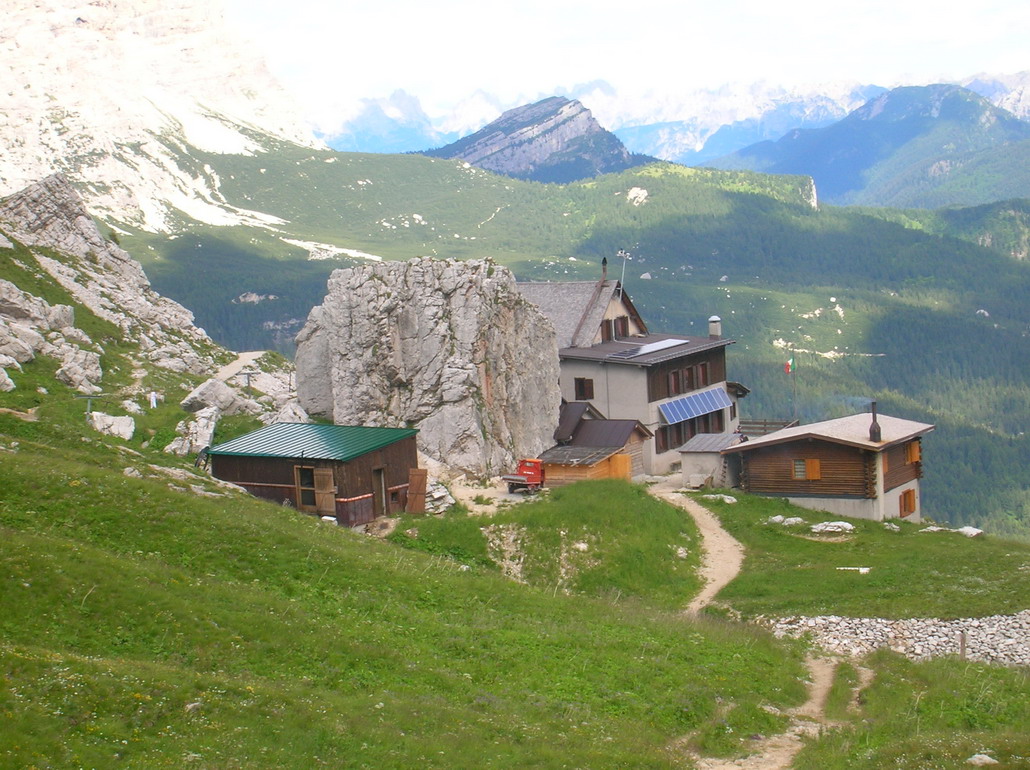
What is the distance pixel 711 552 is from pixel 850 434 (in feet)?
36.0

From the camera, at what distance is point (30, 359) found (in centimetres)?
5350

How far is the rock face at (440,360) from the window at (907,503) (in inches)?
627

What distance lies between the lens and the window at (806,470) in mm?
55250

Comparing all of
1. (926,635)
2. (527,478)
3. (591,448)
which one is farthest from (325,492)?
(926,635)

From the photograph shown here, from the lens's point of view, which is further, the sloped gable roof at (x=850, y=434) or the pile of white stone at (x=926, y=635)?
the sloped gable roof at (x=850, y=434)

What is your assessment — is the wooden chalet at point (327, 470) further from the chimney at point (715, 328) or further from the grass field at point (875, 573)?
the chimney at point (715, 328)

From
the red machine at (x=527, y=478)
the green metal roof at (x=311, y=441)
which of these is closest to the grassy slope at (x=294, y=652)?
the green metal roof at (x=311, y=441)

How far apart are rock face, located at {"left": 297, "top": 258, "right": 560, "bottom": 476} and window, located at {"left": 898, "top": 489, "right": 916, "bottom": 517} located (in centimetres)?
1592

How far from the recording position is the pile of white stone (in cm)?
3794

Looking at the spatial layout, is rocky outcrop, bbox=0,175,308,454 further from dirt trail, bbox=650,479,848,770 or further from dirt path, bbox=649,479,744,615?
dirt trail, bbox=650,479,848,770

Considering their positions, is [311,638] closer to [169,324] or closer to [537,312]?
[537,312]

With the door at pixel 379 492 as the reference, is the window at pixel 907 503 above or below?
below

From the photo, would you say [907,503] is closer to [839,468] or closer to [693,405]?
[839,468]

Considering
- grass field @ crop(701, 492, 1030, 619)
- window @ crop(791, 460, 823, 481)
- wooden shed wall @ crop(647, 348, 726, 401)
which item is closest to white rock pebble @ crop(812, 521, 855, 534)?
grass field @ crop(701, 492, 1030, 619)
